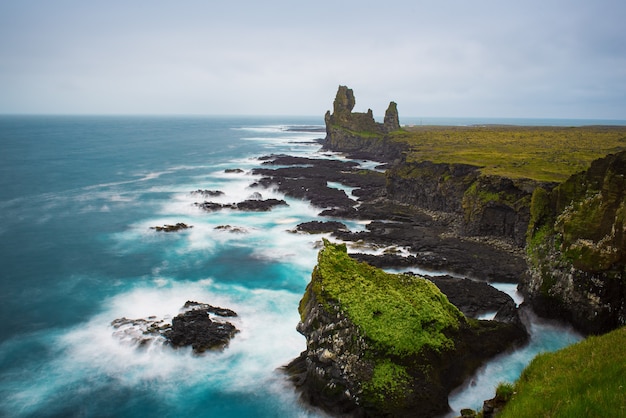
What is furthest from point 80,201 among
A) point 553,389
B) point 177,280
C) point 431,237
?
point 553,389

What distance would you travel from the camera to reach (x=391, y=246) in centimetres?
3978

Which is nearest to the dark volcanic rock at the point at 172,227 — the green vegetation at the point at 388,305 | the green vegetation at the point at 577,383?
the green vegetation at the point at 388,305

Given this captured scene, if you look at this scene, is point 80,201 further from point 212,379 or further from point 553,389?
point 553,389

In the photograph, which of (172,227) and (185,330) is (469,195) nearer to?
(172,227)

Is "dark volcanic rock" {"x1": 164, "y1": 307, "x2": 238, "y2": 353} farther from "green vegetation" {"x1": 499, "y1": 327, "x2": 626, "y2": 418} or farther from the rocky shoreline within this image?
"green vegetation" {"x1": 499, "y1": 327, "x2": 626, "y2": 418}

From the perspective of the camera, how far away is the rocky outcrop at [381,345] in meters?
16.7

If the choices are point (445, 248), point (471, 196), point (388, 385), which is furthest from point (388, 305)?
point (471, 196)

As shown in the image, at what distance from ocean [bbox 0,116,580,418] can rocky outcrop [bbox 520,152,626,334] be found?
1.64 m

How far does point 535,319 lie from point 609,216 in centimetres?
697

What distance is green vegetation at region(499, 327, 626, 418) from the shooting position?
9.54 m

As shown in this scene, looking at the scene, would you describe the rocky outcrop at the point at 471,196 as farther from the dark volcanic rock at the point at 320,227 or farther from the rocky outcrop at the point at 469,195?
the dark volcanic rock at the point at 320,227

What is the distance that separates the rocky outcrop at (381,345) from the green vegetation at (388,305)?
0.13 feet

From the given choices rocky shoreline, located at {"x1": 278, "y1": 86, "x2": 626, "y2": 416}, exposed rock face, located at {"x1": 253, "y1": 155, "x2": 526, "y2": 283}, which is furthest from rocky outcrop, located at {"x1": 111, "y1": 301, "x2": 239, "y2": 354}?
exposed rock face, located at {"x1": 253, "y1": 155, "x2": 526, "y2": 283}

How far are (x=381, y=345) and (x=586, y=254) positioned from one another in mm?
13144
